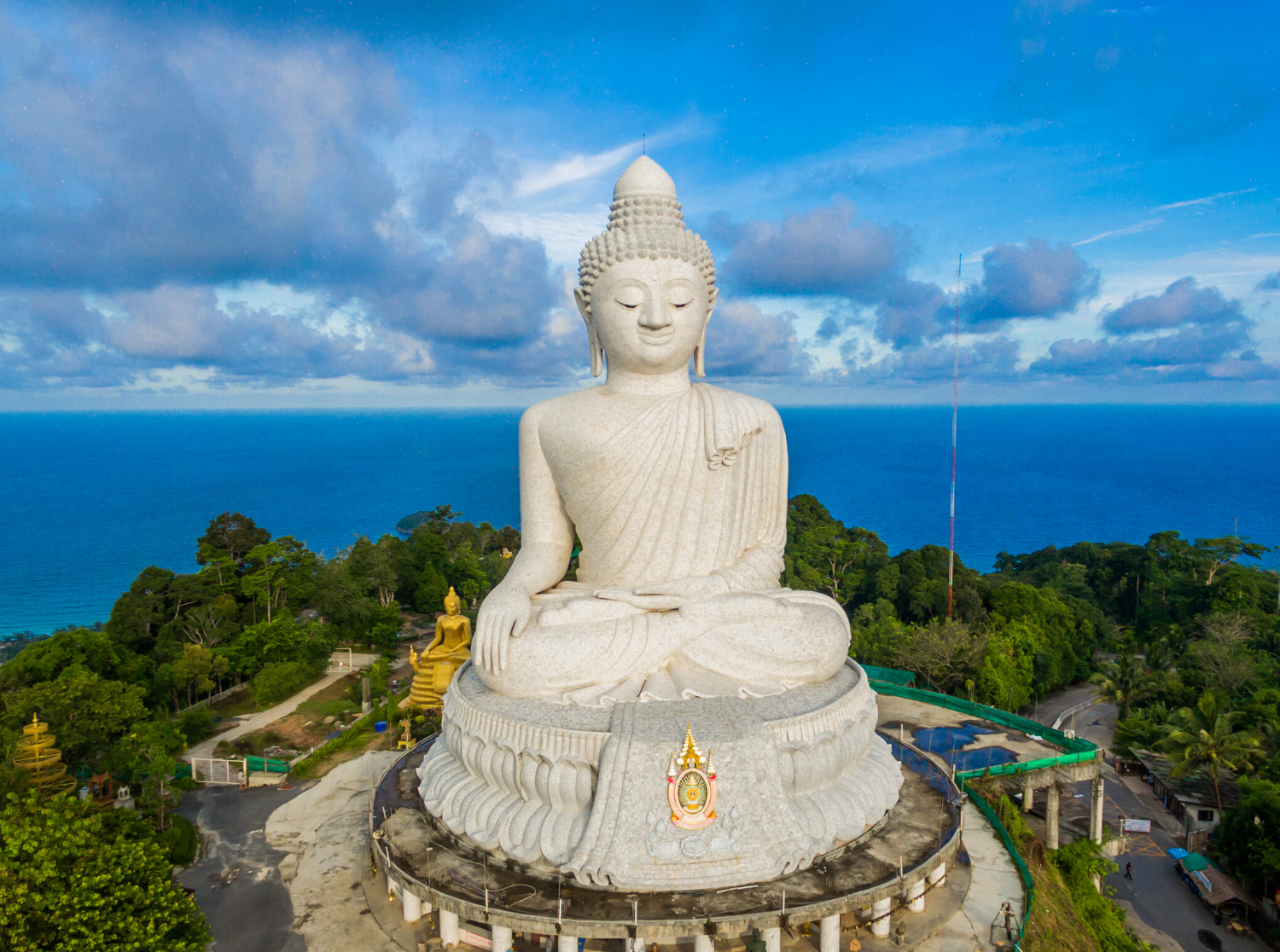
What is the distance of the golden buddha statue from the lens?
1492cm

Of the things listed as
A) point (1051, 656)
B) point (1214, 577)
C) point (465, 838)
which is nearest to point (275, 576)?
point (465, 838)

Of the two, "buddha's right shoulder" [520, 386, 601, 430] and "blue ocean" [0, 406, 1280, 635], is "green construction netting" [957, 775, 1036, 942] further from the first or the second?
"blue ocean" [0, 406, 1280, 635]

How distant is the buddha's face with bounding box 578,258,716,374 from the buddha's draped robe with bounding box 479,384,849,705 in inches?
24.3

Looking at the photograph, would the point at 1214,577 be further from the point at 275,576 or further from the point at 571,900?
the point at 275,576

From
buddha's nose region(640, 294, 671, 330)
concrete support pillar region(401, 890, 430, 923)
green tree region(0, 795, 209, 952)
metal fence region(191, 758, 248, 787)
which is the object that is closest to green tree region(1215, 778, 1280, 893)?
buddha's nose region(640, 294, 671, 330)

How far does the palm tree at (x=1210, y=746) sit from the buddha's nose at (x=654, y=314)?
45.6ft

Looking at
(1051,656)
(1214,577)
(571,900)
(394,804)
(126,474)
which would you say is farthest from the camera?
(126,474)

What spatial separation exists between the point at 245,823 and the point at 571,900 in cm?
717

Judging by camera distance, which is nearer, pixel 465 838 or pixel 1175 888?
pixel 465 838

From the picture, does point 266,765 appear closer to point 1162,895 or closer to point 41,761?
point 41,761

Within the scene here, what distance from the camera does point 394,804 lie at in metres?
9.56

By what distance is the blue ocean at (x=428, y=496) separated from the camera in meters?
59.4

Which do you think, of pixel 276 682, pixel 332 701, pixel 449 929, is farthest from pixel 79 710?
pixel 449 929

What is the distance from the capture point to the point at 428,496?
308 ft
